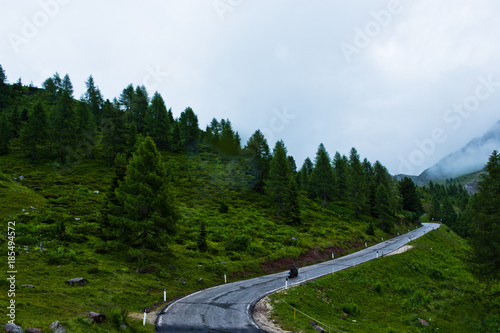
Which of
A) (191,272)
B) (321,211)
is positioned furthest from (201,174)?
(191,272)

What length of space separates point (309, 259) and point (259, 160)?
33641 mm

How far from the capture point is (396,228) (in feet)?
219

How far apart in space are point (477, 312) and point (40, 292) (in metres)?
34.4

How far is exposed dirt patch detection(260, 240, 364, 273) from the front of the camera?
30.0 m

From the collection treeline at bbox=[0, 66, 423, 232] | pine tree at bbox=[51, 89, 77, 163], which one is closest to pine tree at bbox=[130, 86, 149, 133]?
treeline at bbox=[0, 66, 423, 232]

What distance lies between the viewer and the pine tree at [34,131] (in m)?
55.1

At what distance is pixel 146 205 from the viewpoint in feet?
72.5

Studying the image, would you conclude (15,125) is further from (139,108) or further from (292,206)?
(292,206)

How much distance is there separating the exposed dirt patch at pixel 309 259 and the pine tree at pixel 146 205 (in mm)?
12914

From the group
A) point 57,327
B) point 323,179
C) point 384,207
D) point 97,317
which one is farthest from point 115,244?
point 384,207

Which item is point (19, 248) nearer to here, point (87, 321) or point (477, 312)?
point (87, 321)

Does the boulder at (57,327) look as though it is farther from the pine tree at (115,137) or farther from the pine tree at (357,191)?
the pine tree at (357,191)

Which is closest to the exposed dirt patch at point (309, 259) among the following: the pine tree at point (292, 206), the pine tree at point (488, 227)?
the pine tree at point (292, 206)

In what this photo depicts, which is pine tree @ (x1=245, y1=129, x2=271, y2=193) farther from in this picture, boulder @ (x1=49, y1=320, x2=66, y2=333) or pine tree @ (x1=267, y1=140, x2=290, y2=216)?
boulder @ (x1=49, y1=320, x2=66, y2=333)
